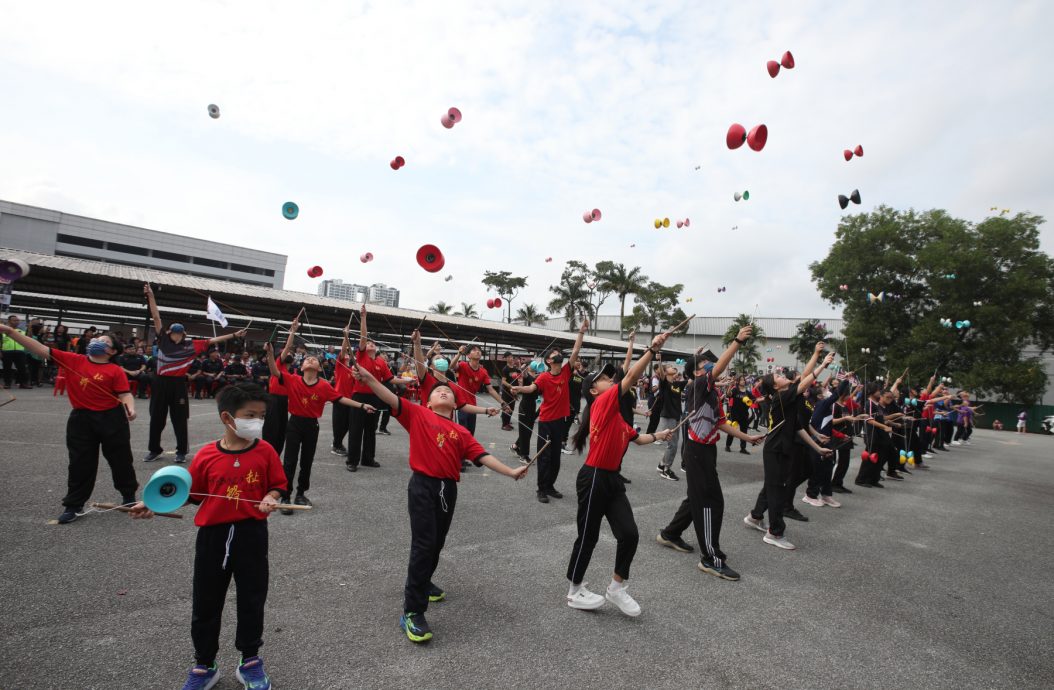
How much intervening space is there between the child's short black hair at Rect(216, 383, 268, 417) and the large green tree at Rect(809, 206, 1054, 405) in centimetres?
4005

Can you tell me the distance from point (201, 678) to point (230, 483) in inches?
40.5

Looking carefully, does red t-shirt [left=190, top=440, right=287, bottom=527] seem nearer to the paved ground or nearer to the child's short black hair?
the child's short black hair

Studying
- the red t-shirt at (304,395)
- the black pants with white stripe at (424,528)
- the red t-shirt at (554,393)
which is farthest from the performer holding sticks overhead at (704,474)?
the red t-shirt at (304,395)

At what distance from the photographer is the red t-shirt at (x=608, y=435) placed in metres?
4.14

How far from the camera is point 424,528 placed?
360cm

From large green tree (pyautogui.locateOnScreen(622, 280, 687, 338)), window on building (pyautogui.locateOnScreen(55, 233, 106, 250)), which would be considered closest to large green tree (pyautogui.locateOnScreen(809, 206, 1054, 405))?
large green tree (pyautogui.locateOnScreen(622, 280, 687, 338))

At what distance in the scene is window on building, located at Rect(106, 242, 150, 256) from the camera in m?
63.1

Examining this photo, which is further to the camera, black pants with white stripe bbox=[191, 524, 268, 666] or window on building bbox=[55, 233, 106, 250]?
window on building bbox=[55, 233, 106, 250]

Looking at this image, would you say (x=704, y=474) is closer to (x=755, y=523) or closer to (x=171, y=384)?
(x=755, y=523)

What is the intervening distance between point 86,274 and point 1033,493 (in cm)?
2403

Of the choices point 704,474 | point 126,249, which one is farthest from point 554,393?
point 126,249

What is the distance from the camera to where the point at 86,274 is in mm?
15203

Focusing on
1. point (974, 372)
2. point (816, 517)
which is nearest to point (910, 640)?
point (816, 517)

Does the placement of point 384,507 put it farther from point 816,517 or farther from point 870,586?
point 816,517
